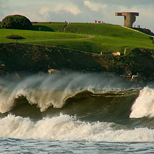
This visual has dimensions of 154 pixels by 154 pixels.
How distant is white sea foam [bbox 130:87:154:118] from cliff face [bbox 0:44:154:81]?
1336 inches

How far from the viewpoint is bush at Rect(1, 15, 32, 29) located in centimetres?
8869

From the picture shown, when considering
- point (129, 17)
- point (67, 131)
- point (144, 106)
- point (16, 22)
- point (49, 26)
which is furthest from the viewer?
point (129, 17)

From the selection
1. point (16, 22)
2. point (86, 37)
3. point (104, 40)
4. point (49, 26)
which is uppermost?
point (16, 22)

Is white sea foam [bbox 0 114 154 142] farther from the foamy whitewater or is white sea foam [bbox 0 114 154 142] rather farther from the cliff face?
the cliff face

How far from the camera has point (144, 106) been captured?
22391 mm

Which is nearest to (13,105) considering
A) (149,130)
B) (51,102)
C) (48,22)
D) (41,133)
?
(51,102)

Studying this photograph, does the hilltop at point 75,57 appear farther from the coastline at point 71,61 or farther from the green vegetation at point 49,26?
the green vegetation at point 49,26

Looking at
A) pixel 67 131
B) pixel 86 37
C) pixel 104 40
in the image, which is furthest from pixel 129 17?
pixel 67 131

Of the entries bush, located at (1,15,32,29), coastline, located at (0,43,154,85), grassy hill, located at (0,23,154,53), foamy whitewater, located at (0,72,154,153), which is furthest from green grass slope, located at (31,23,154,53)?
foamy whitewater, located at (0,72,154,153)

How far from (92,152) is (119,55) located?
4876 centimetres

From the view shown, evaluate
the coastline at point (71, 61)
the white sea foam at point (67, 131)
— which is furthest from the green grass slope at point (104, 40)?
the white sea foam at point (67, 131)

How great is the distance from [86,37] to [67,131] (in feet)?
213

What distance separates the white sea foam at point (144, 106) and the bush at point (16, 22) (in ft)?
231

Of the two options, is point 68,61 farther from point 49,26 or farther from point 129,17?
point 129,17
